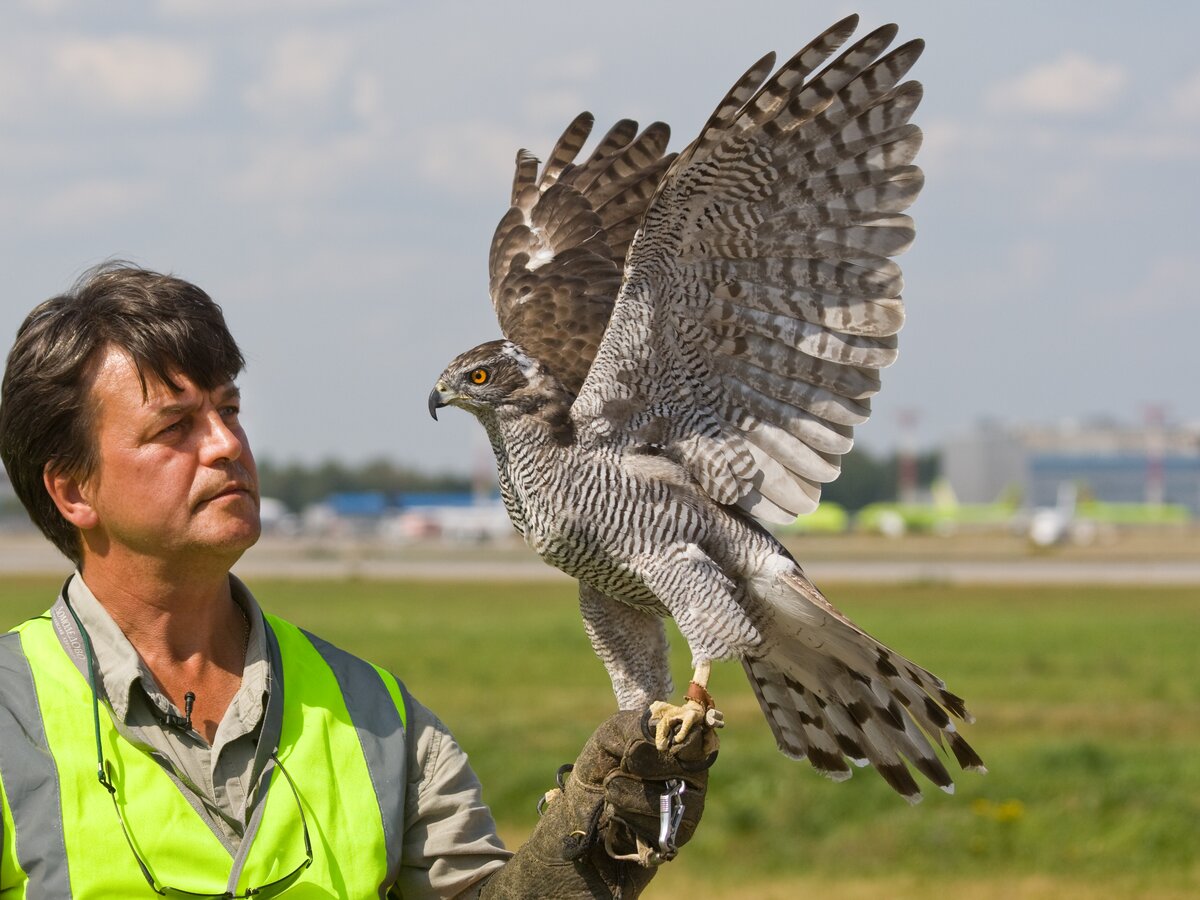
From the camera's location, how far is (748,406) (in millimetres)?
3457

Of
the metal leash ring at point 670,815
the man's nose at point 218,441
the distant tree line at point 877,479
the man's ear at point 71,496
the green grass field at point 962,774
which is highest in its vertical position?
the man's nose at point 218,441

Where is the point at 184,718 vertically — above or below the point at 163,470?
below

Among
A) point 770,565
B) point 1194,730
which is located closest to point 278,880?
point 770,565

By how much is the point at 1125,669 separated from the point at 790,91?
1655cm

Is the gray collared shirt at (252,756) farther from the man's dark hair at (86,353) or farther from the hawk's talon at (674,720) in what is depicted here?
the hawk's talon at (674,720)

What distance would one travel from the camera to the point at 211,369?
256cm

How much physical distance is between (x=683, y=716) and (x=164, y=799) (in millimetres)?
1032

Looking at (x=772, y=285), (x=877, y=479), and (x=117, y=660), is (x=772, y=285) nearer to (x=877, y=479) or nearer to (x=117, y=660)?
(x=117, y=660)

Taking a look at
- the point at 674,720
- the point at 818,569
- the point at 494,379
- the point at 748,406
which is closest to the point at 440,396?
the point at 494,379

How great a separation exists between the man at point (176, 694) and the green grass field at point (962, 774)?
227 inches

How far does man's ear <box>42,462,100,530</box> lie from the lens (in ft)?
8.46

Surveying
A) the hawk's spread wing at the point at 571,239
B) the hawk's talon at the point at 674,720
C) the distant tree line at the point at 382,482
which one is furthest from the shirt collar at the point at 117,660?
the distant tree line at the point at 382,482

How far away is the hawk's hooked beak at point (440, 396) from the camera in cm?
355

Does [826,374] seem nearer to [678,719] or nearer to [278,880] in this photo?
[678,719]
